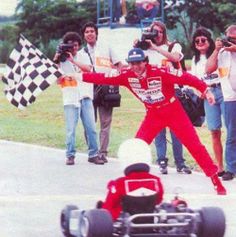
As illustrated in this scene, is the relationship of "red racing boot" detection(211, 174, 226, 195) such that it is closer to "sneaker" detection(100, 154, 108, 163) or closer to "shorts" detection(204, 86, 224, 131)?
"shorts" detection(204, 86, 224, 131)

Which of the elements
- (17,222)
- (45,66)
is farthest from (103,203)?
(45,66)

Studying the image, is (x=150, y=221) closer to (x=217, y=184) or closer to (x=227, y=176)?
(x=217, y=184)

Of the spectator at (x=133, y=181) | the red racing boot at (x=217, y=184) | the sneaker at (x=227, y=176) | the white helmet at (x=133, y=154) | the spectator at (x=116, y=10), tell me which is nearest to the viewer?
the spectator at (x=133, y=181)

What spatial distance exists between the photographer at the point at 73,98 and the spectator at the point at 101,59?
0.17m

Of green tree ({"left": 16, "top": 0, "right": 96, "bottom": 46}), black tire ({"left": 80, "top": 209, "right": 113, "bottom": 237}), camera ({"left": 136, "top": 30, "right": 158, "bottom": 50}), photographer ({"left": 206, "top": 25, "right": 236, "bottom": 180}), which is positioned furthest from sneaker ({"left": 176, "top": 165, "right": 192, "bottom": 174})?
green tree ({"left": 16, "top": 0, "right": 96, "bottom": 46})

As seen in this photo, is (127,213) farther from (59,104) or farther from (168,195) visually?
(59,104)

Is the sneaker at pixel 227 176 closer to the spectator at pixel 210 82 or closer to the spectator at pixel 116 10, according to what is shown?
the spectator at pixel 210 82

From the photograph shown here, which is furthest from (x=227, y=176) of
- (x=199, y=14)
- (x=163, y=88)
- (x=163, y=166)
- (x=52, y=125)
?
(x=199, y=14)

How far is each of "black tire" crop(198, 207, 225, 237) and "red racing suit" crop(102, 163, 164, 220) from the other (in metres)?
0.39

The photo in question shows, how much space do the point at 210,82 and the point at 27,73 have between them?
2.15 meters

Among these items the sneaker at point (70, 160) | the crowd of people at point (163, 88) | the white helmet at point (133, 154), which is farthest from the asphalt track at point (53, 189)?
the white helmet at point (133, 154)

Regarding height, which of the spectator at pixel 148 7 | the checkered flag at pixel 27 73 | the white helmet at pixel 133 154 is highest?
the spectator at pixel 148 7

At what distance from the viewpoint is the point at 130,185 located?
6660 mm

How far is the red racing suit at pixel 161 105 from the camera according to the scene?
355 inches
